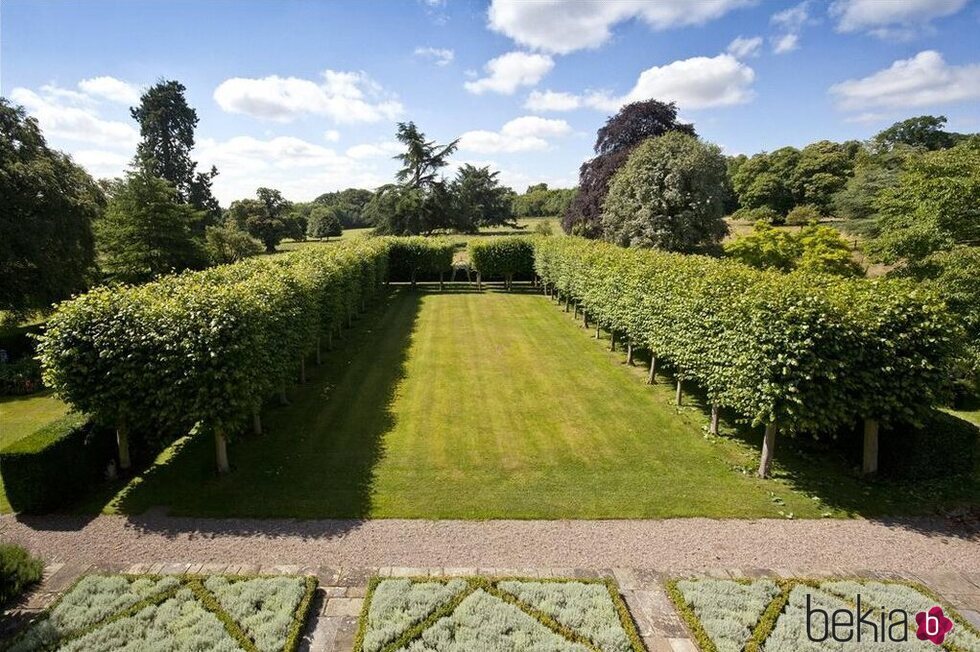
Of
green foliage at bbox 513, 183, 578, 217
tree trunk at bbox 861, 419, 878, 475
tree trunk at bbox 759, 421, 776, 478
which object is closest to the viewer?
tree trunk at bbox 861, 419, 878, 475

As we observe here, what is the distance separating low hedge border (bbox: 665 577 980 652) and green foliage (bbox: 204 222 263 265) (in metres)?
39.4

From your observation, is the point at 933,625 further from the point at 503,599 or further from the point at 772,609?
the point at 503,599

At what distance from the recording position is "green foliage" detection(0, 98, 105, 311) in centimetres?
2341

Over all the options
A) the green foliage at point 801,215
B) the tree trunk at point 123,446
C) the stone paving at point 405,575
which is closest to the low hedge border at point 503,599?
the stone paving at point 405,575

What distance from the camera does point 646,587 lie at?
8.32 metres

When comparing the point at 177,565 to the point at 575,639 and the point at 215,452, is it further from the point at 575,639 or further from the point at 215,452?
the point at 575,639

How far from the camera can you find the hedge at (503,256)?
44.8m

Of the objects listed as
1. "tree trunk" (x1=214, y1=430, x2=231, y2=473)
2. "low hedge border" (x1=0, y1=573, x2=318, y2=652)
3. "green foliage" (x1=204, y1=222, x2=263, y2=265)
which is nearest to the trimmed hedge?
"tree trunk" (x1=214, y1=430, x2=231, y2=473)

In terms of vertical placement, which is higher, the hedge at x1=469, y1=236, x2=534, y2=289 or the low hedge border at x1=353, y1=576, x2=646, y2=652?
the hedge at x1=469, y1=236, x2=534, y2=289

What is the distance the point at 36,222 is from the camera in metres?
23.7

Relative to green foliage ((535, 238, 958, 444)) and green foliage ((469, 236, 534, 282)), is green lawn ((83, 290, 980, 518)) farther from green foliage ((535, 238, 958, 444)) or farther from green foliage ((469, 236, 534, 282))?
green foliage ((469, 236, 534, 282))

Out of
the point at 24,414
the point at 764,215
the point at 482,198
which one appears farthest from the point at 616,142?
the point at 24,414

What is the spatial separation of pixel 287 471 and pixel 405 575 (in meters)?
5.50

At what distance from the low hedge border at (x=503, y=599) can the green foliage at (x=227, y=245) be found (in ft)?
121
